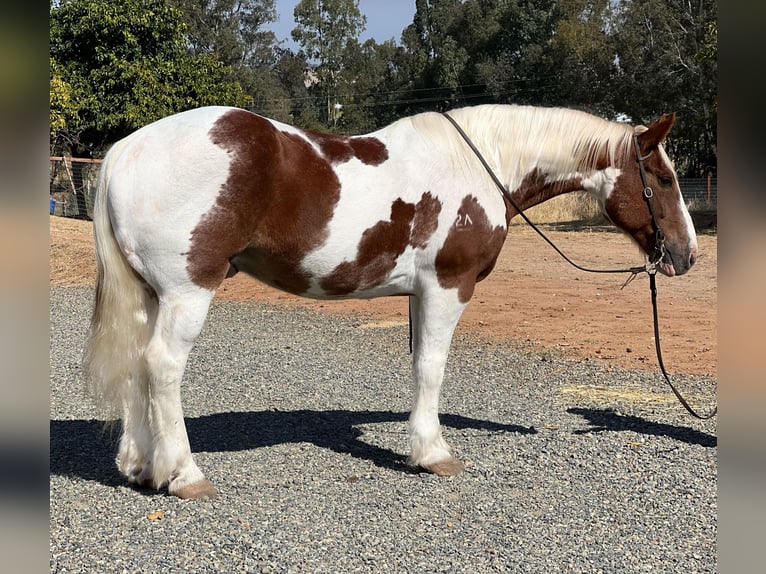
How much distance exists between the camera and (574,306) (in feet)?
36.2

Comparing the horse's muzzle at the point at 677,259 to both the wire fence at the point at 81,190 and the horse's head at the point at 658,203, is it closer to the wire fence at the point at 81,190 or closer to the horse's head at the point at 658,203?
the horse's head at the point at 658,203

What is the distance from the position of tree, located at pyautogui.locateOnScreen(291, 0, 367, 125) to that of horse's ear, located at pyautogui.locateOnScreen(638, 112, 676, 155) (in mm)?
51602

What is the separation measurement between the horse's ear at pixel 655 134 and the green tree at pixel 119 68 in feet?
75.7

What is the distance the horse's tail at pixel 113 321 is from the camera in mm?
3891

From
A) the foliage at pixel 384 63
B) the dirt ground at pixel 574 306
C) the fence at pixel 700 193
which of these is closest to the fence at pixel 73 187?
the foliage at pixel 384 63

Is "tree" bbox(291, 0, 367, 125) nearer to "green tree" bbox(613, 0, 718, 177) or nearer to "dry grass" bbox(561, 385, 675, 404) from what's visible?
"green tree" bbox(613, 0, 718, 177)

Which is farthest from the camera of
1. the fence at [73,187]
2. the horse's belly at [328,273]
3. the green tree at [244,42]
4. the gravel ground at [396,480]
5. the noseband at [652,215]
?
the green tree at [244,42]

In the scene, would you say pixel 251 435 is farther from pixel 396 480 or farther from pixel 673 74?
pixel 673 74

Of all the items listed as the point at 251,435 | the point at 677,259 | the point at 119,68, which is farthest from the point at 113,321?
the point at 119,68

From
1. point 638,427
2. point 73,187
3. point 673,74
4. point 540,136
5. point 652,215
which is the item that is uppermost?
point 673,74

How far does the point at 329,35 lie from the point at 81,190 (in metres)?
37.4

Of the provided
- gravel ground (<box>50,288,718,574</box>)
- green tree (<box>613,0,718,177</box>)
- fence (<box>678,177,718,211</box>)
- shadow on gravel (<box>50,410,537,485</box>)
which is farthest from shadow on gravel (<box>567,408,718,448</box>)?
green tree (<box>613,0,718,177</box>)

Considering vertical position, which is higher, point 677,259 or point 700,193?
point 677,259
